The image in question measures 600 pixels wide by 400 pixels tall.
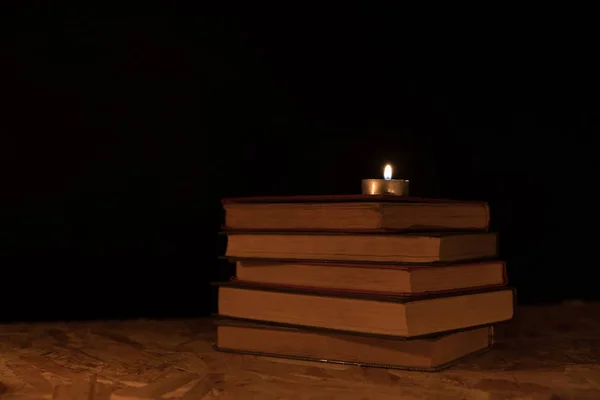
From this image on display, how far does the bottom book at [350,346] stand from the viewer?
105 cm

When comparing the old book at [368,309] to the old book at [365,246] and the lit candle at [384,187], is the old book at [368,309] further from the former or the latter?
the lit candle at [384,187]

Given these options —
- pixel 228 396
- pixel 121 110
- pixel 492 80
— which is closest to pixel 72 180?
pixel 121 110

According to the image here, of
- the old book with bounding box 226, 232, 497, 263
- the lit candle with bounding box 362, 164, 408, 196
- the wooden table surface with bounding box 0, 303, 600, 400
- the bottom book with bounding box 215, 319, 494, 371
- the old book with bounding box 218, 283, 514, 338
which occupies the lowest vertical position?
the wooden table surface with bounding box 0, 303, 600, 400

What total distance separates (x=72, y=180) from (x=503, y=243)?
98 centimetres

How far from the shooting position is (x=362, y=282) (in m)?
1.07

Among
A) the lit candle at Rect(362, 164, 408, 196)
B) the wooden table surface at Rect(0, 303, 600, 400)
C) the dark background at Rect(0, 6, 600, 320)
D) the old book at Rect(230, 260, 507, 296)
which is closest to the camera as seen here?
the wooden table surface at Rect(0, 303, 600, 400)

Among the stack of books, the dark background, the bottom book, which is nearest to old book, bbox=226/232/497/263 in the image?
the stack of books

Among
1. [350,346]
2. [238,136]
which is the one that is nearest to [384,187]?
[350,346]

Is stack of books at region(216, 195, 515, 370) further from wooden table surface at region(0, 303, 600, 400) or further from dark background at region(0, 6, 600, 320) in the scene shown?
dark background at region(0, 6, 600, 320)

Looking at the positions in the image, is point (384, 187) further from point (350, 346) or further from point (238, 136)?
point (238, 136)

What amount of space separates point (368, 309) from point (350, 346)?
0.24ft

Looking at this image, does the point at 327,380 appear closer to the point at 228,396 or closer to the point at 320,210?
the point at 228,396

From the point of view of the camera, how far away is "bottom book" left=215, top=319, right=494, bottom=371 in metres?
1.05

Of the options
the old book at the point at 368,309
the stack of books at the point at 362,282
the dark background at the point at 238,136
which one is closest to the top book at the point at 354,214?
the stack of books at the point at 362,282
